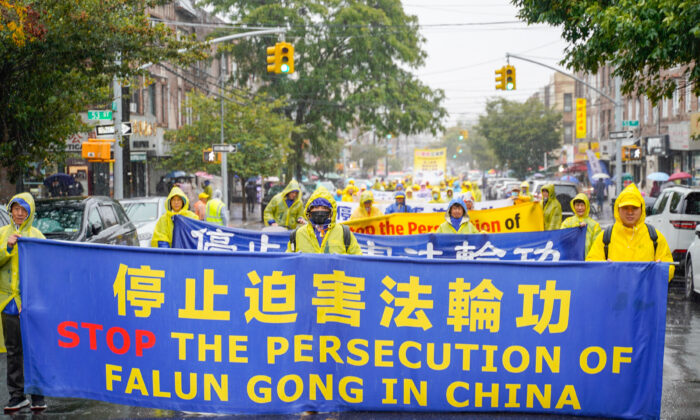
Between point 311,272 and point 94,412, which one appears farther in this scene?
point 94,412

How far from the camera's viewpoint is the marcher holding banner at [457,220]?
1023 cm

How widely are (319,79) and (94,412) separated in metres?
38.2

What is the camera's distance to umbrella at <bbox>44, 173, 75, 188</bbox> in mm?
28328

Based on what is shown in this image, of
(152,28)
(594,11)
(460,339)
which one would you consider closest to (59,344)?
(460,339)

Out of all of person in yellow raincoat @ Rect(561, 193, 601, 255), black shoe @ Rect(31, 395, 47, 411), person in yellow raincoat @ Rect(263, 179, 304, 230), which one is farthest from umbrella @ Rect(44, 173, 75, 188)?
black shoe @ Rect(31, 395, 47, 411)

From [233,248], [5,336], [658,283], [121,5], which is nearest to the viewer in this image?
[658,283]

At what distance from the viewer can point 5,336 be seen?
6.52 metres

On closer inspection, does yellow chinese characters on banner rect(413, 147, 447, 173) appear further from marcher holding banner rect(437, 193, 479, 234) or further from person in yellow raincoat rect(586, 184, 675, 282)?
person in yellow raincoat rect(586, 184, 675, 282)

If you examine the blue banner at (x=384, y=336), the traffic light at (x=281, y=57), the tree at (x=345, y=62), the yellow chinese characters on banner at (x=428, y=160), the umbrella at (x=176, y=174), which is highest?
the tree at (x=345, y=62)

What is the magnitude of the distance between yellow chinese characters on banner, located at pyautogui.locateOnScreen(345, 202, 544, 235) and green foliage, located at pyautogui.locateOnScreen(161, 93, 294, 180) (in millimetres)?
23163

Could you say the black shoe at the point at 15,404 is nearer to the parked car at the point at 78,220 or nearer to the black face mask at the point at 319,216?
the black face mask at the point at 319,216

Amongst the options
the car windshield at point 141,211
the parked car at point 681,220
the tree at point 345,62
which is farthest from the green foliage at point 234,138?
the parked car at point 681,220

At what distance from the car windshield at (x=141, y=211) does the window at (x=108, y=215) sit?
419cm

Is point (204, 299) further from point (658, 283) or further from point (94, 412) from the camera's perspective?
point (658, 283)
